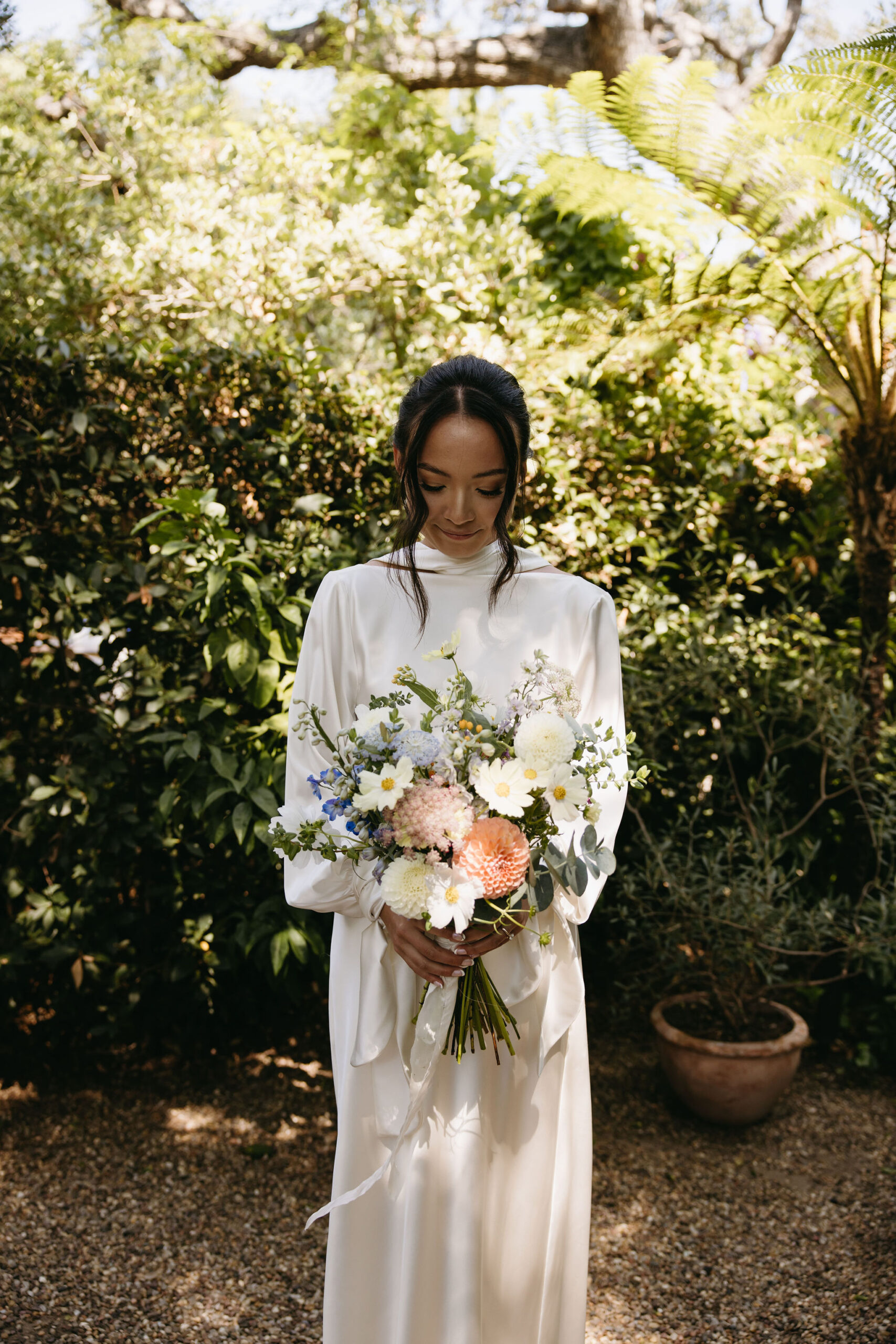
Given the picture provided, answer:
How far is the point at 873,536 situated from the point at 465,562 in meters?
2.20

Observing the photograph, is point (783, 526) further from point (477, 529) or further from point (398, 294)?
point (477, 529)

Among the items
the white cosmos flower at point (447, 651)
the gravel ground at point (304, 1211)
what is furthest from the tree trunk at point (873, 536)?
the white cosmos flower at point (447, 651)

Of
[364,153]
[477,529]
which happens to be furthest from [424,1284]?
[364,153]

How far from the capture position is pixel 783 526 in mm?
4023

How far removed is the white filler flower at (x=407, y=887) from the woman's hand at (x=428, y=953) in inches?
5.2

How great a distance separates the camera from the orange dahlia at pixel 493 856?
4.54ft

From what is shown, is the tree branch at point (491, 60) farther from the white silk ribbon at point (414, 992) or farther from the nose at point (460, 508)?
the white silk ribbon at point (414, 992)

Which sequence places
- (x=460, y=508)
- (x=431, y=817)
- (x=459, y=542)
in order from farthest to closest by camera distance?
(x=459, y=542), (x=460, y=508), (x=431, y=817)

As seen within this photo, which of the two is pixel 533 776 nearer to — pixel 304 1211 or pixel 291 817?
pixel 291 817

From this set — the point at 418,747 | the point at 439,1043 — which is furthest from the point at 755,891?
the point at 418,747

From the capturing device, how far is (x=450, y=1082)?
Answer: 1.70 m

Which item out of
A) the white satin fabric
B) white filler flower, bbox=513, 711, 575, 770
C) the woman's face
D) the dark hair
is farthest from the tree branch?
white filler flower, bbox=513, 711, 575, 770

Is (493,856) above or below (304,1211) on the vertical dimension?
above

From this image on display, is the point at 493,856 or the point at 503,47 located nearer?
the point at 493,856
